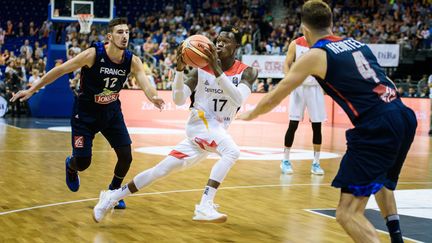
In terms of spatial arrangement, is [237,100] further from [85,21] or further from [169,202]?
[85,21]

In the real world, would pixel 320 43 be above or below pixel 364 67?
above

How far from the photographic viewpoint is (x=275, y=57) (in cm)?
2544

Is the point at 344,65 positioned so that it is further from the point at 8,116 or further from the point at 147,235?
the point at 8,116

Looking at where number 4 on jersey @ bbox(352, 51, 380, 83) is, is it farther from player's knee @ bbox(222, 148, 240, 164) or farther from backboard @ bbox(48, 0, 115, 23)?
backboard @ bbox(48, 0, 115, 23)

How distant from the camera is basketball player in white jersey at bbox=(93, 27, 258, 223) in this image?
6.36m

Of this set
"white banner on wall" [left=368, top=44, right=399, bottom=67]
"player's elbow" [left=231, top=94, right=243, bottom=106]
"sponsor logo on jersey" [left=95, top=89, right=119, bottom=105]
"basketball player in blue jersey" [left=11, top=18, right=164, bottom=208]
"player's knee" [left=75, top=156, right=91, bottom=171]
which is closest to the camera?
"player's elbow" [left=231, top=94, right=243, bottom=106]

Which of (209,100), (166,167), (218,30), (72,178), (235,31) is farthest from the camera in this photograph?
(218,30)

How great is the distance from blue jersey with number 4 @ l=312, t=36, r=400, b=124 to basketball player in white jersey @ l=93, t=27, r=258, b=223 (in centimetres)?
174

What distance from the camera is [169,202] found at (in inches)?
301

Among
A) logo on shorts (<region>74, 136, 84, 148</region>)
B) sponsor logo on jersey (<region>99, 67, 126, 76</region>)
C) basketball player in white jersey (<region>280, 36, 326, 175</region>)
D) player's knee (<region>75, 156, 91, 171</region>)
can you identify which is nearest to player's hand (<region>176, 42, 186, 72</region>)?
sponsor logo on jersey (<region>99, 67, 126, 76</region>)

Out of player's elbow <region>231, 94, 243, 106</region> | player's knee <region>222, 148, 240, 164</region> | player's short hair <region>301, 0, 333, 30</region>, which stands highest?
player's short hair <region>301, 0, 333, 30</region>

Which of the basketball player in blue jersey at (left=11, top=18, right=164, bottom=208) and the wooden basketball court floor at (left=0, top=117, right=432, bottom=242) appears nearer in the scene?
the wooden basketball court floor at (left=0, top=117, right=432, bottom=242)

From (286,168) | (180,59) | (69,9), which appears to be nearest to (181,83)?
(180,59)

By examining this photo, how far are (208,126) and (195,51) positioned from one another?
2.88ft
